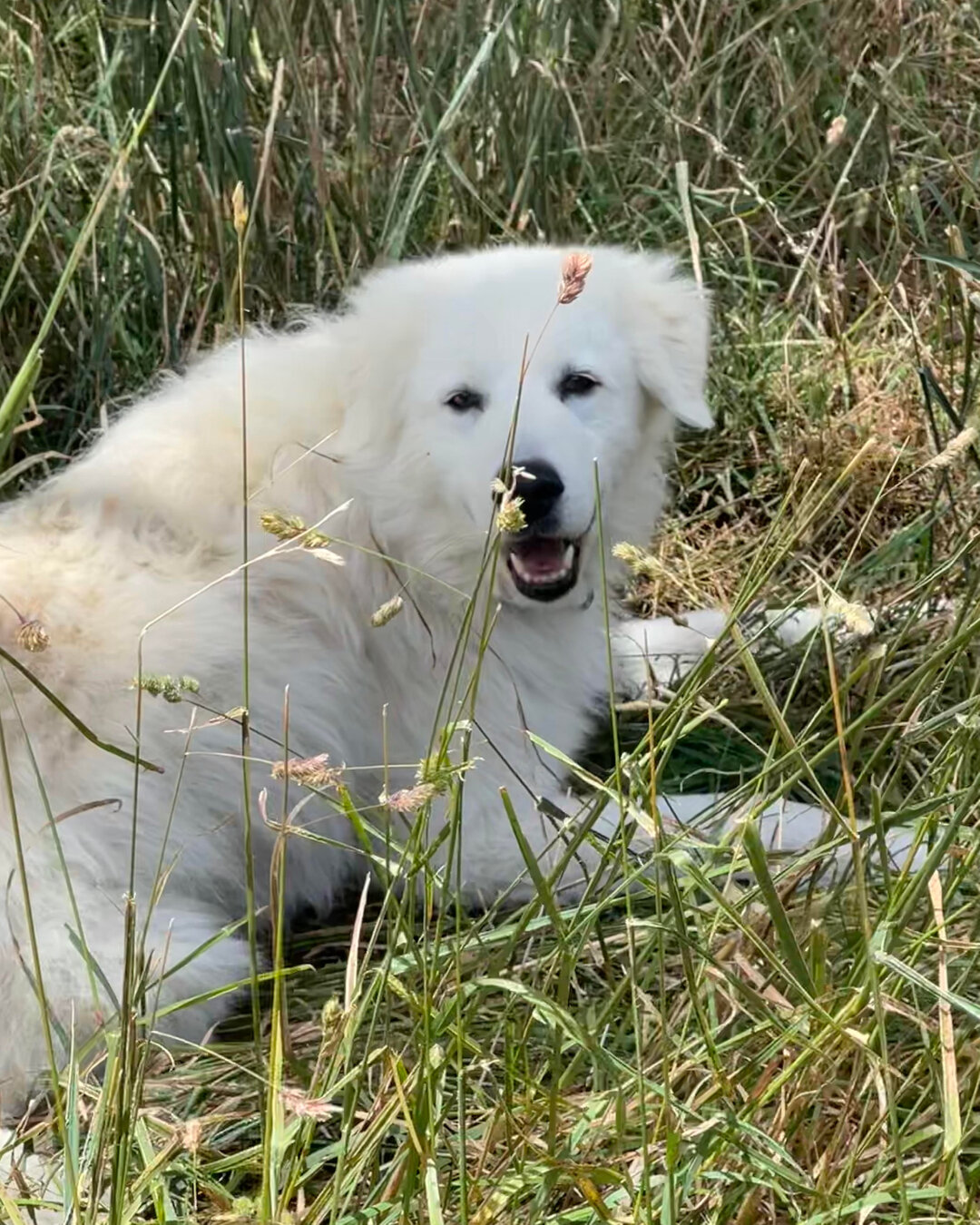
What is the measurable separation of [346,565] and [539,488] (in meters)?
0.45

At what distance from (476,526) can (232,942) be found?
904 millimetres

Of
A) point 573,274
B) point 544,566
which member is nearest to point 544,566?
point 544,566

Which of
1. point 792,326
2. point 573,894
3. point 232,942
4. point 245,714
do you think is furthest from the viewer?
point 792,326

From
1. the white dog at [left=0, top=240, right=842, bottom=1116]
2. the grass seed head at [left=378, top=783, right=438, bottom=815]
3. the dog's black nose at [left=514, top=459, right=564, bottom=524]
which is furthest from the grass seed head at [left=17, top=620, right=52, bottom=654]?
the dog's black nose at [left=514, top=459, right=564, bottom=524]

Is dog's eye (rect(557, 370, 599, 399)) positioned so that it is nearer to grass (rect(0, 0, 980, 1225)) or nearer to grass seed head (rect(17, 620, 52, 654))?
grass (rect(0, 0, 980, 1225))

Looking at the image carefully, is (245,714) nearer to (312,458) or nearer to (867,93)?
(312,458)

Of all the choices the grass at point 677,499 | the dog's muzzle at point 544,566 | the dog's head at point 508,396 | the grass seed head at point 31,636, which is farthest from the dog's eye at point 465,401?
the grass seed head at point 31,636

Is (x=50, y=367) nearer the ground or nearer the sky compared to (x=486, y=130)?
nearer the ground

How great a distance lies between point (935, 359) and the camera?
3.24m

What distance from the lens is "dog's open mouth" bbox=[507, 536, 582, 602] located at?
2.65 metres

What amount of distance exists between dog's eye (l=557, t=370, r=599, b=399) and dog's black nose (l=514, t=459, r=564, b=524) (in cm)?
25

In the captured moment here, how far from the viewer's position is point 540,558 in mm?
2672

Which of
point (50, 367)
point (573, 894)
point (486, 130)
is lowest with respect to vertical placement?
point (573, 894)

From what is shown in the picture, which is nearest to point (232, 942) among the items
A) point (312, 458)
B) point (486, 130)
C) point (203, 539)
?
point (203, 539)
